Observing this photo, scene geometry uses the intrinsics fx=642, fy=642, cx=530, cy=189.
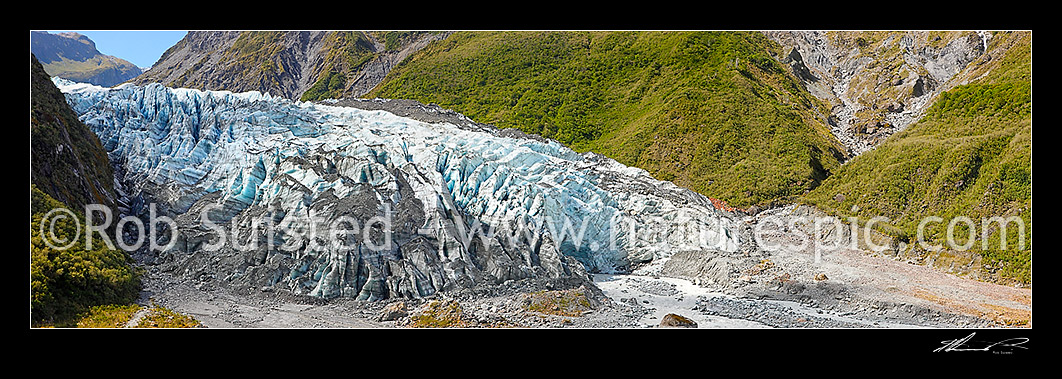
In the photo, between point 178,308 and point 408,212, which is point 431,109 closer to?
point 408,212

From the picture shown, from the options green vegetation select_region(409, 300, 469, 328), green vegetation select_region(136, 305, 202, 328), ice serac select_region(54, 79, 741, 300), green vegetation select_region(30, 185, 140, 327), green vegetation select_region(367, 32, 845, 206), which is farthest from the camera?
green vegetation select_region(367, 32, 845, 206)

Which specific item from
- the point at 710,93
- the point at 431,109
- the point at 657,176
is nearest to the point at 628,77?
the point at 710,93

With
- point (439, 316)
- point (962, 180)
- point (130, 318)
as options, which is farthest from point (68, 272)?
point (962, 180)

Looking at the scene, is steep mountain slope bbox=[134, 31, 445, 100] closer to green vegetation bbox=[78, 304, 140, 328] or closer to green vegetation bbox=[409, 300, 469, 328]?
green vegetation bbox=[409, 300, 469, 328]
